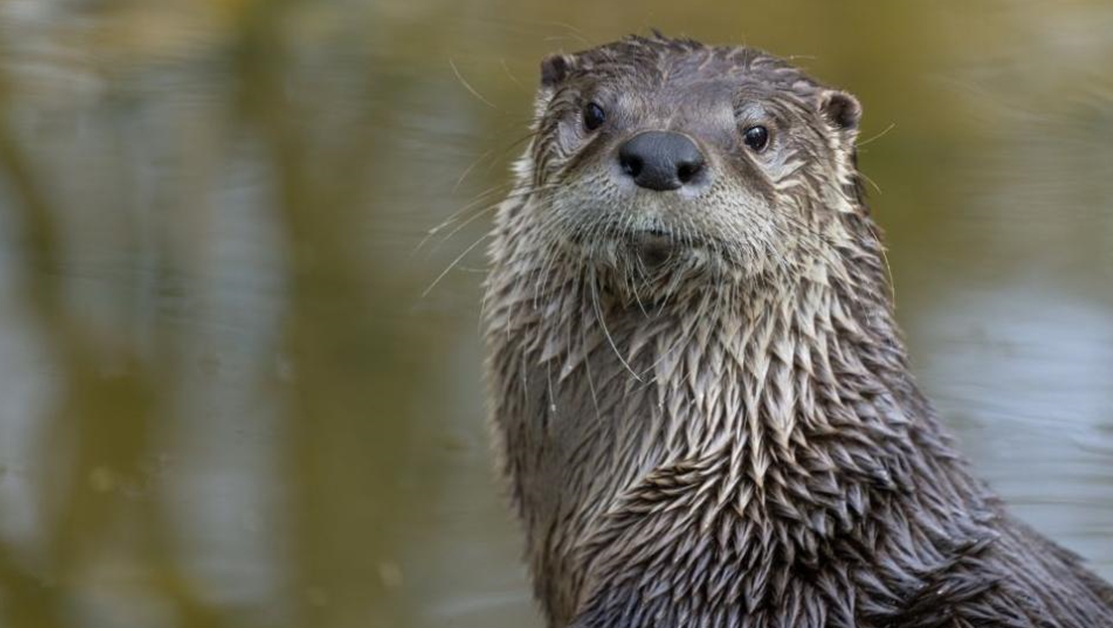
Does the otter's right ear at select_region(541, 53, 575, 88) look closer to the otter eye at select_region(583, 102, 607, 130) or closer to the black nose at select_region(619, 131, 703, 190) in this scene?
the otter eye at select_region(583, 102, 607, 130)

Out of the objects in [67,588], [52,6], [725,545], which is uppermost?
[725,545]

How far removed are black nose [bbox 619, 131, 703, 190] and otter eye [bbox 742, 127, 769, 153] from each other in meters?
0.25

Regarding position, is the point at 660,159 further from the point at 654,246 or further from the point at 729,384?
the point at 729,384

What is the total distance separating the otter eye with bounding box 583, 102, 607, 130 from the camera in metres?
3.29

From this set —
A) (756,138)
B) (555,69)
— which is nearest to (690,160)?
(756,138)

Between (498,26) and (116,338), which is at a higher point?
(498,26)

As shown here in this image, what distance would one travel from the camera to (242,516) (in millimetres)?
5195

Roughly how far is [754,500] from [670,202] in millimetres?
509

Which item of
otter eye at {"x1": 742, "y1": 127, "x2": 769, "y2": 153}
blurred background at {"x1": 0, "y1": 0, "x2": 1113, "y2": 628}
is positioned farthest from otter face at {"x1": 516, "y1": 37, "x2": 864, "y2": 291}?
blurred background at {"x1": 0, "y1": 0, "x2": 1113, "y2": 628}

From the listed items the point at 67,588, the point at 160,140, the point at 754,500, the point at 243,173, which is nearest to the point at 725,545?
the point at 754,500

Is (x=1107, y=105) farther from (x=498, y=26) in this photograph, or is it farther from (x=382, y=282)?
(x=382, y=282)

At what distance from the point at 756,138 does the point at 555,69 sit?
0.42 metres

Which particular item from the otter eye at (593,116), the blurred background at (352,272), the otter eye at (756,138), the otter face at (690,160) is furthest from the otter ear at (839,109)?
the blurred background at (352,272)

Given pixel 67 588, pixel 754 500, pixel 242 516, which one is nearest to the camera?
pixel 754 500
